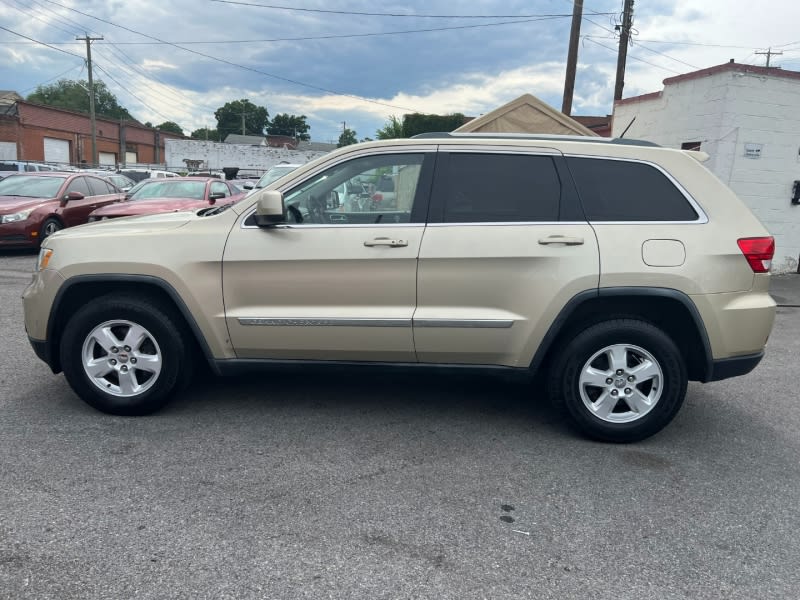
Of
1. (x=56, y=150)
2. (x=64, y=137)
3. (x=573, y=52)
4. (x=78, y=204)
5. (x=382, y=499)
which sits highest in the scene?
(x=573, y=52)

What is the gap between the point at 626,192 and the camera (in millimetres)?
3838

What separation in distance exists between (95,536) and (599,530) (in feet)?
7.59

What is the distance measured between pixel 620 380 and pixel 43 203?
35.5 feet

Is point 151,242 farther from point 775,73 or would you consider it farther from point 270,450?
point 775,73

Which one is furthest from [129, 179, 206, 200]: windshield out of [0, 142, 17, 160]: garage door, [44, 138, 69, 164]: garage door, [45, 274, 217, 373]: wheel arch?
[44, 138, 69, 164]: garage door

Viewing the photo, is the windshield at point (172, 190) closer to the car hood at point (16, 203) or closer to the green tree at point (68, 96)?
the car hood at point (16, 203)

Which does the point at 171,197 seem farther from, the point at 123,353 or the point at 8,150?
the point at 8,150

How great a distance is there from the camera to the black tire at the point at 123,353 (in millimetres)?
3916

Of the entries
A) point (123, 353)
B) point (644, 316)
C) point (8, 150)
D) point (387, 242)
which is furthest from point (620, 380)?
point (8, 150)

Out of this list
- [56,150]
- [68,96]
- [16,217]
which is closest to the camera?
[16,217]

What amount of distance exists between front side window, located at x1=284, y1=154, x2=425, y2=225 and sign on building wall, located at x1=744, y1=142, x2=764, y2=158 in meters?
8.68

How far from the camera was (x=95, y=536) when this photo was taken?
2.71 m

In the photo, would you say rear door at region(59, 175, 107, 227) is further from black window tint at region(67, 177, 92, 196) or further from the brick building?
the brick building

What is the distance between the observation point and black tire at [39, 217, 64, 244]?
10711 mm
